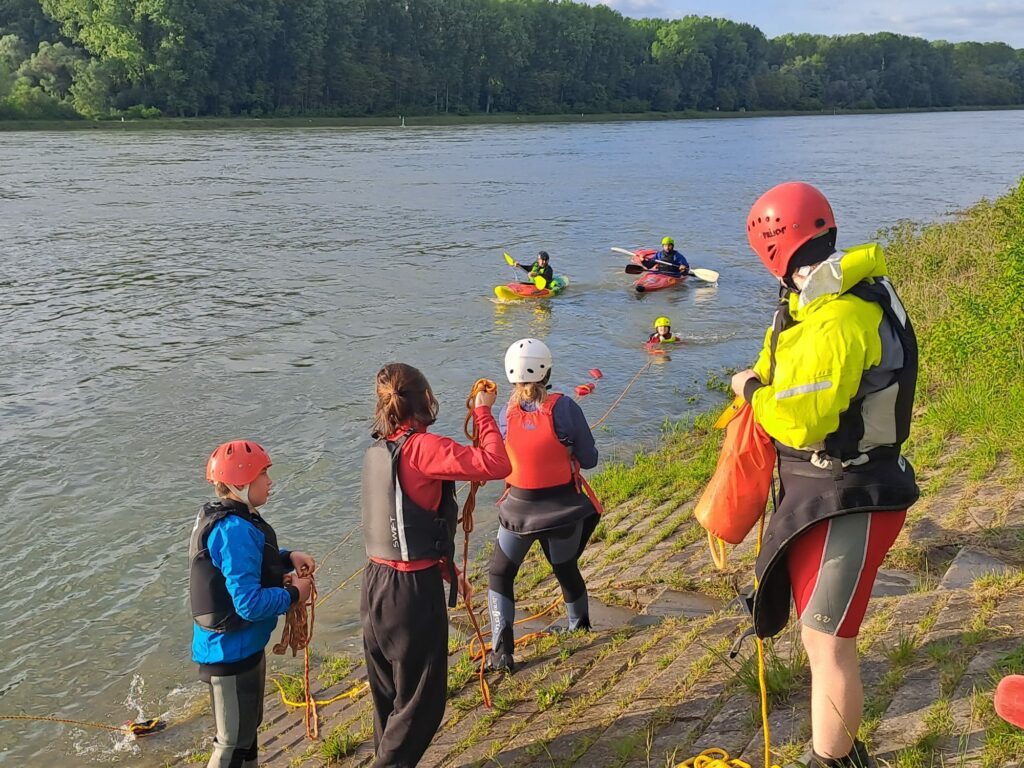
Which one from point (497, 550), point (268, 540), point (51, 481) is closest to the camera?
point (268, 540)

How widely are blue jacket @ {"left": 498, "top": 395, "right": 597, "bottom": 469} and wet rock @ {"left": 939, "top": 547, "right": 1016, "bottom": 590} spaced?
190 centimetres

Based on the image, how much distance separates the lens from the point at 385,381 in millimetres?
3920

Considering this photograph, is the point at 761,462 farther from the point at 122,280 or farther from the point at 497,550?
the point at 122,280

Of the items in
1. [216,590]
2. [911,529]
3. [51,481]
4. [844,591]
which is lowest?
[51,481]

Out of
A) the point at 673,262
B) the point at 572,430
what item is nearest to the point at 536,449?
the point at 572,430

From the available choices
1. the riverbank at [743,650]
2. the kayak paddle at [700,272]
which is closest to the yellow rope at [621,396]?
the riverbank at [743,650]

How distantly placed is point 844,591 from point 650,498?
501 centimetres

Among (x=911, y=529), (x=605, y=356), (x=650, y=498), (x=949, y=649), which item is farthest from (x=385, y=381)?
(x=605, y=356)

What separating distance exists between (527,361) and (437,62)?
9400 centimetres

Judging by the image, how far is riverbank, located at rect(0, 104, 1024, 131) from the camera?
61.5 meters

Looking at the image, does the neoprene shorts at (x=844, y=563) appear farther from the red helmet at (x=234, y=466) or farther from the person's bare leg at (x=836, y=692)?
the red helmet at (x=234, y=466)

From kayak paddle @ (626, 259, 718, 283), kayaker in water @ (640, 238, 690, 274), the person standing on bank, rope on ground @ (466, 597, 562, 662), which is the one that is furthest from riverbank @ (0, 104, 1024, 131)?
the person standing on bank

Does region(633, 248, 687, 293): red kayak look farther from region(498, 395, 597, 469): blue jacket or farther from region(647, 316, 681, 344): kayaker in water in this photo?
region(498, 395, 597, 469): blue jacket

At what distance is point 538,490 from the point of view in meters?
5.23
